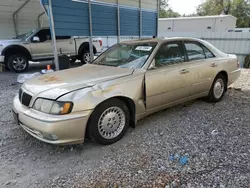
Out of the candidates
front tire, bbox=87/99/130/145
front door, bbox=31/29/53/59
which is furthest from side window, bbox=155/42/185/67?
front door, bbox=31/29/53/59

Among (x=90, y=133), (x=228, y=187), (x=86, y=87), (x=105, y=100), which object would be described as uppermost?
(x=86, y=87)

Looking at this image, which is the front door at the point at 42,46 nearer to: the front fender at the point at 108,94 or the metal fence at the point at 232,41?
the metal fence at the point at 232,41

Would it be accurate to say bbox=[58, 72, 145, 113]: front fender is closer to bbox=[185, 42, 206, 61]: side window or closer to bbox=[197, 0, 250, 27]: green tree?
bbox=[185, 42, 206, 61]: side window

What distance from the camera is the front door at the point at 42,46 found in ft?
27.7

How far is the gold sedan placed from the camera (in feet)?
7.97

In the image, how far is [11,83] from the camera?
6504 mm

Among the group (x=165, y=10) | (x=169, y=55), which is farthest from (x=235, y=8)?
(x=169, y=55)

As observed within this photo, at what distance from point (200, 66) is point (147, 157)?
2201mm

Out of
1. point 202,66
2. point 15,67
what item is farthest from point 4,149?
point 15,67

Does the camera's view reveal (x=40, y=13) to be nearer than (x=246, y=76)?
No

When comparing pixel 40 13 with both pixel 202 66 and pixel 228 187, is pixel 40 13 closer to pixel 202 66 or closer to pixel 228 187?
pixel 202 66

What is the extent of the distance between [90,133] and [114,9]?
6160mm

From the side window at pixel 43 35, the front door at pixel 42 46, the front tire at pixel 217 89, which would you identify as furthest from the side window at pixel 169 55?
the side window at pixel 43 35

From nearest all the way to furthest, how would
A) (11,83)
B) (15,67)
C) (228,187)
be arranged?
(228,187), (11,83), (15,67)
